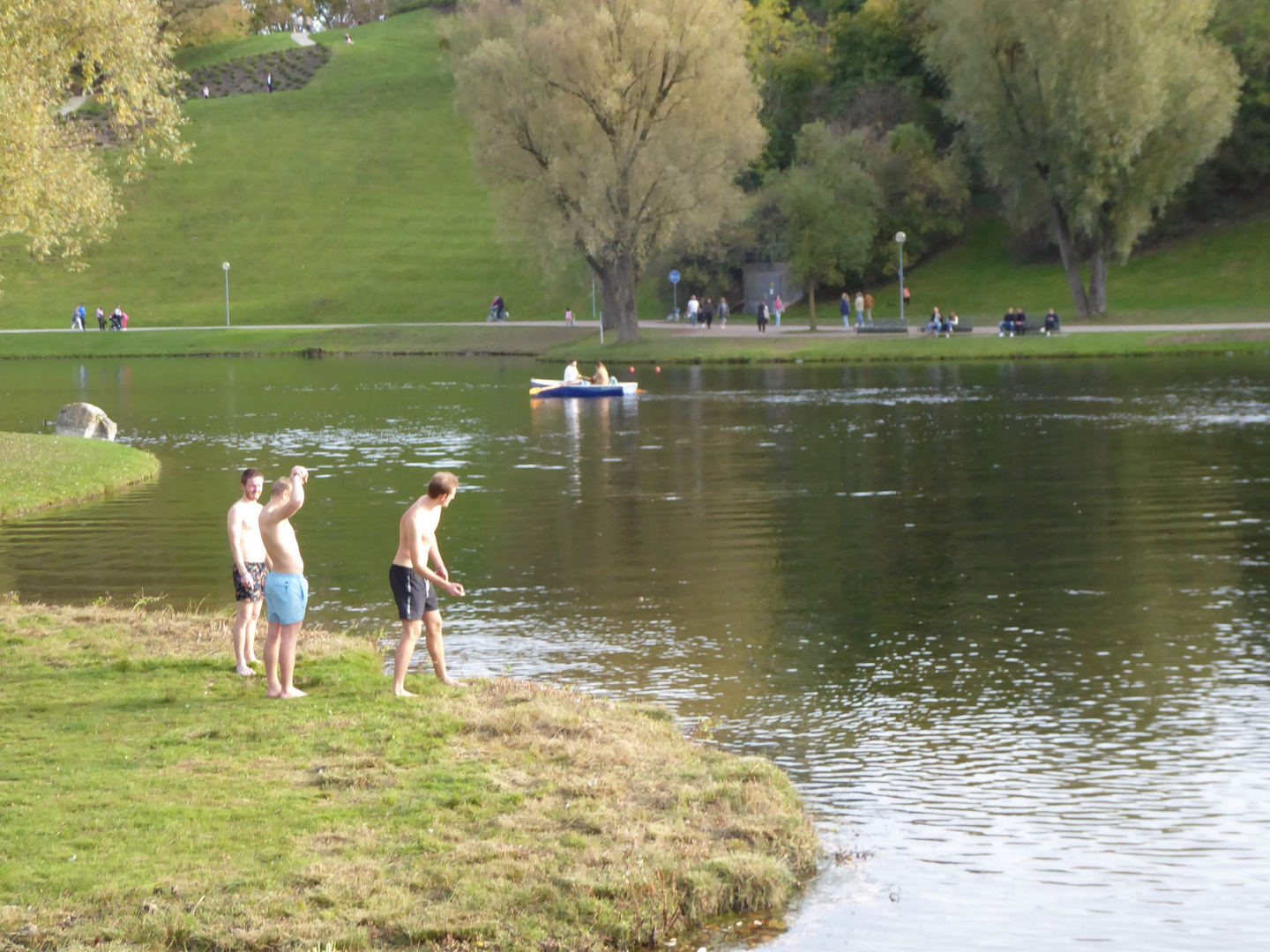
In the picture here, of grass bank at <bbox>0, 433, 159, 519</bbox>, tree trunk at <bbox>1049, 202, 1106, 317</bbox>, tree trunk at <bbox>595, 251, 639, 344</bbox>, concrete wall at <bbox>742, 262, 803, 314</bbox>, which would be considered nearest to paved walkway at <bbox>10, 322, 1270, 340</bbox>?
concrete wall at <bbox>742, 262, 803, 314</bbox>

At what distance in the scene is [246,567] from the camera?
13.4 m

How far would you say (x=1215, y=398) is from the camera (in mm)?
40719

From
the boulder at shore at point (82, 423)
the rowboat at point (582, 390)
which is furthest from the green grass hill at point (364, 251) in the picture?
the boulder at shore at point (82, 423)

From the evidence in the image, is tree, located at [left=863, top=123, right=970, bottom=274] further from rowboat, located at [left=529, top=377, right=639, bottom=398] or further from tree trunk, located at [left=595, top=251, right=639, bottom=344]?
rowboat, located at [left=529, top=377, right=639, bottom=398]

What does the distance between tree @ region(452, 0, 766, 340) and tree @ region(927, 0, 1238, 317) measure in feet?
34.2

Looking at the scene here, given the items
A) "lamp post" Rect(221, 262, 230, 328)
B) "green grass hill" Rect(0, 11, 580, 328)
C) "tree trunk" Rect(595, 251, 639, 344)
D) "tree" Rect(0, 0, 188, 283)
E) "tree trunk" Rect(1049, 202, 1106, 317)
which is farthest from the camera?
"green grass hill" Rect(0, 11, 580, 328)

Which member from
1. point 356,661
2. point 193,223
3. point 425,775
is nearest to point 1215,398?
point 356,661

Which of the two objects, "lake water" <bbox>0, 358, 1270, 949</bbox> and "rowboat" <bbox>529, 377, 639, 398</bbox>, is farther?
"rowboat" <bbox>529, 377, 639, 398</bbox>

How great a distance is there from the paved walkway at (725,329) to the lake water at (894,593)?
1965 centimetres

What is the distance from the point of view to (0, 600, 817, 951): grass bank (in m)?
7.93

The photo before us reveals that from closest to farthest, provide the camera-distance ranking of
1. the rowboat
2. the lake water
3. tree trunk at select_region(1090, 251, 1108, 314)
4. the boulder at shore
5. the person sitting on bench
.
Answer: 1. the lake water
2. the boulder at shore
3. the rowboat
4. the person sitting on bench
5. tree trunk at select_region(1090, 251, 1108, 314)

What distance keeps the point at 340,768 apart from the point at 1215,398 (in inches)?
1396

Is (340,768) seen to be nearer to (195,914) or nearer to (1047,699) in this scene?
(195,914)

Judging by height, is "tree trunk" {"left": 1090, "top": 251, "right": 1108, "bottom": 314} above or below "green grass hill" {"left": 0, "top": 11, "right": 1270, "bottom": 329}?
below
